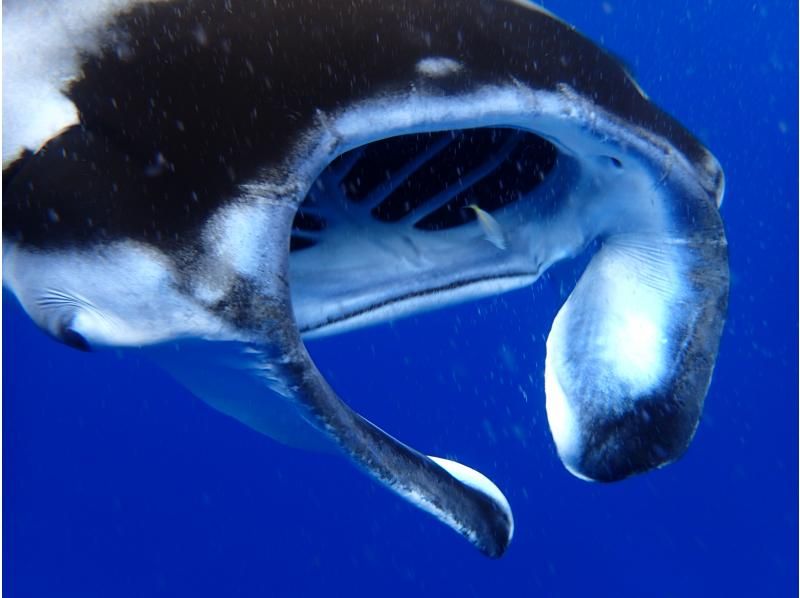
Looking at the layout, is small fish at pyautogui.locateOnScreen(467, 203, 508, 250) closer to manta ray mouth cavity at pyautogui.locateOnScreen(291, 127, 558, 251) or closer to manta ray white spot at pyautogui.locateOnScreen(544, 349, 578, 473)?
manta ray mouth cavity at pyautogui.locateOnScreen(291, 127, 558, 251)

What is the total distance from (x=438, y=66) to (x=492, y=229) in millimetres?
695

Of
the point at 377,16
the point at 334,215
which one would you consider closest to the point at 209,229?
the point at 377,16

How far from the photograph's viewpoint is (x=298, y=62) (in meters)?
1.20

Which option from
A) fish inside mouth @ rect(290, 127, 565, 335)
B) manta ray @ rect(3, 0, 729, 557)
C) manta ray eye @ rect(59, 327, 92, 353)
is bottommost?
manta ray eye @ rect(59, 327, 92, 353)

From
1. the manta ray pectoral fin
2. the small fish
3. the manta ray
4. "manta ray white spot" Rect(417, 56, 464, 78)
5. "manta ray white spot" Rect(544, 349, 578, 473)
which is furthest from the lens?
the small fish

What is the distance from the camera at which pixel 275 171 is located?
3.62 feet

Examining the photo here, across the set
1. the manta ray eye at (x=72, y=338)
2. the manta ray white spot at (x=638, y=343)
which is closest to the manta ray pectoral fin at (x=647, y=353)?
the manta ray white spot at (x=638, y=343)

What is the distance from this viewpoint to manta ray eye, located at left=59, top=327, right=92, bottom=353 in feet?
3.59

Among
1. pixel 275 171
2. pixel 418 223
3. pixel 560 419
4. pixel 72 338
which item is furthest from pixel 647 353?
pixel 72 338

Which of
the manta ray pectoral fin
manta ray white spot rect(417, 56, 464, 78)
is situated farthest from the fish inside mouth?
manta ray white spot rect(417, 56, 464, 78)

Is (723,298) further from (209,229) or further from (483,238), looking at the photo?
(209,229)

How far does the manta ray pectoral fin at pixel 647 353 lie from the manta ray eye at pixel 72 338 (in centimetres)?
100

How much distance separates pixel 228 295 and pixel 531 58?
597mm

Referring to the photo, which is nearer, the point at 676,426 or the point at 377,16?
the point at 377,16
